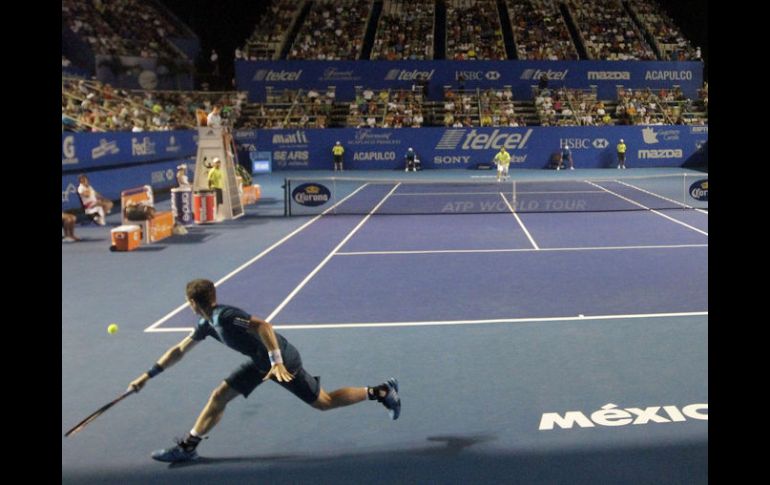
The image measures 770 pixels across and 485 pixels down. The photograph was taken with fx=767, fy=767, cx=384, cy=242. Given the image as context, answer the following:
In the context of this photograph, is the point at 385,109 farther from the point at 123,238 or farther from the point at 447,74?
the point at 123,238

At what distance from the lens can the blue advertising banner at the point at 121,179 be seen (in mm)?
23125

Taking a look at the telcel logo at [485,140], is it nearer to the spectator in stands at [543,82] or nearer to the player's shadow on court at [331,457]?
the spectator in stands at [543,82]

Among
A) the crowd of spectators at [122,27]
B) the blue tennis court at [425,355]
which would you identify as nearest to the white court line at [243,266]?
the blue tennis court at [425,355]

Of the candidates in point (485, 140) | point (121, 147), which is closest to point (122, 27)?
point (121, 147)

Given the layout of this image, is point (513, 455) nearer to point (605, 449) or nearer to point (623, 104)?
point (605, 449)

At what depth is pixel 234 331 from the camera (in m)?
6.14

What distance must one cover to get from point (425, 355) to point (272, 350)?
3655mm

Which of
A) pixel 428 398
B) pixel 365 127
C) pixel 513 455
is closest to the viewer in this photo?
pixel 513 455

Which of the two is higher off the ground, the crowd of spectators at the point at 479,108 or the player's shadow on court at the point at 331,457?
the crowd of spectators at the point at 479,108

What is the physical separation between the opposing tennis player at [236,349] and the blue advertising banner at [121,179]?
16664mm

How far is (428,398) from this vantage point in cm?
782

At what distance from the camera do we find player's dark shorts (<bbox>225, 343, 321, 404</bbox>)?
6.30 m
